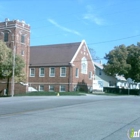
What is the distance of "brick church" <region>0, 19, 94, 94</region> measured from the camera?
170 feet

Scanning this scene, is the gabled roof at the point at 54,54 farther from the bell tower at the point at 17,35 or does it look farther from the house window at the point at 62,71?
the bell tower at the point at 17,35

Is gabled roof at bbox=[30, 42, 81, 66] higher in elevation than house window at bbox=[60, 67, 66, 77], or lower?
higher

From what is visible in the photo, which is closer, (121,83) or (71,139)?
(71,139)

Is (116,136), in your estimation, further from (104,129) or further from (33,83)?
(33,83)

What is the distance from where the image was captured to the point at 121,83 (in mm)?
76688

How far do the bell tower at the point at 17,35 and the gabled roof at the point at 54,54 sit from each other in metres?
4.15

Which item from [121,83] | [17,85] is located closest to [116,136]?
[17,85]

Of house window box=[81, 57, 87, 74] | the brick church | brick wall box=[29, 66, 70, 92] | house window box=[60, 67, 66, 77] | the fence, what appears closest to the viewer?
the brick church

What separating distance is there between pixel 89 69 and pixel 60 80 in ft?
29.7

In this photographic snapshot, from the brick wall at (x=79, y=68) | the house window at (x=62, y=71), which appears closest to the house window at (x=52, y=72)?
the house window at (x=62, y=71)

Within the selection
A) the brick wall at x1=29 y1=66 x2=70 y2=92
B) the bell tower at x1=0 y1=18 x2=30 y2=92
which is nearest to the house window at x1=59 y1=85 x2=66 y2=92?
the brick wall at x1=29 y1=66 x2=70 y2=92

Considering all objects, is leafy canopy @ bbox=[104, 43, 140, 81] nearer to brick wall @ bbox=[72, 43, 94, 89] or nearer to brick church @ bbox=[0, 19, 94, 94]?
brick wall @ bbox=[72, 43, 94, 89]

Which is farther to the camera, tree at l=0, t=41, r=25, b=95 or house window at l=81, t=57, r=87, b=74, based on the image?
house window at l=81, t=57, r=87, b=74

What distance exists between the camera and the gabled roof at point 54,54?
54.5 m
